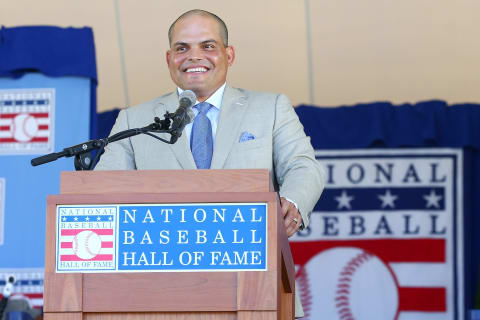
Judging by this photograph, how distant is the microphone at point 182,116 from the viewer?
254cm

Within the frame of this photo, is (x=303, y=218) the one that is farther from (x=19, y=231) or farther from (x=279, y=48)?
(x=279, y=48)

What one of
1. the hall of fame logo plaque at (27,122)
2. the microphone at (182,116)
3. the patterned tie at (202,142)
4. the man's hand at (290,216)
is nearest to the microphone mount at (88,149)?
the microphone at (182,116)

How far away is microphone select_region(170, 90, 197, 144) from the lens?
2.54m

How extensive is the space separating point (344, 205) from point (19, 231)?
1.89m

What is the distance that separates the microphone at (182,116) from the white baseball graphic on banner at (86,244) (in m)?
0.35

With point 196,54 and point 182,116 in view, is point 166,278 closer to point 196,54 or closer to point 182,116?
point 182,116

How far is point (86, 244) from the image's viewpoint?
233 cm

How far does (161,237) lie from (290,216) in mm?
434

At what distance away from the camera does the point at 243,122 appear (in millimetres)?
3098

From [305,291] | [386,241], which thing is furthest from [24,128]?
[386,241]

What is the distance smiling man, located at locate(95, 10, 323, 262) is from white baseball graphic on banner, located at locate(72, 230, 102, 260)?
2.24 feet

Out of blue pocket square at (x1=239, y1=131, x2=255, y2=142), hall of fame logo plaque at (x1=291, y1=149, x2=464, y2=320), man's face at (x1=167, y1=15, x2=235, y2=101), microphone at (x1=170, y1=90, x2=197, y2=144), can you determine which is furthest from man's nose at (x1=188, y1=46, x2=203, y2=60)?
hall of fame logo plaque at (x1=291, y1=149, x2=464, y2=320)

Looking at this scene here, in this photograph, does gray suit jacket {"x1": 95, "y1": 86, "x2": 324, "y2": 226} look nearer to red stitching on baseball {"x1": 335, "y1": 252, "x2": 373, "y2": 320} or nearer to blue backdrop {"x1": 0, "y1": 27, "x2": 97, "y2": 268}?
blue backdrop {"x1": 0, "y1": 27, "x2": 97, "y2": 268}

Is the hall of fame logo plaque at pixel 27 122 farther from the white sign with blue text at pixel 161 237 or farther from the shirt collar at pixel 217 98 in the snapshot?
the white sign with blue text at pixel 161 237
